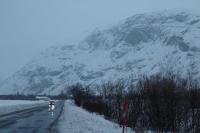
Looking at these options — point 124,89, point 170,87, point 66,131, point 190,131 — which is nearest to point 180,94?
point 170,87

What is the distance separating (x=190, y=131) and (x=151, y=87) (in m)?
4.19

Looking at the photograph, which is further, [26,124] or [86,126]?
[26,124]

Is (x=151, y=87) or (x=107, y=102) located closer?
(x=151, y=87)

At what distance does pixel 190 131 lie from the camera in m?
29.0

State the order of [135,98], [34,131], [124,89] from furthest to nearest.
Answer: [124,89] < [135,98] < [34,131]

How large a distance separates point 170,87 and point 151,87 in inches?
67.4

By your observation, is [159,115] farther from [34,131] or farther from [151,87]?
[34,131]

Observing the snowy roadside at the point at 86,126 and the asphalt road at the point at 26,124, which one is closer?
the asphalt road at the point at 26,124

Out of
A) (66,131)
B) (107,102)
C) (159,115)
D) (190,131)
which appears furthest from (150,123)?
(107,102)

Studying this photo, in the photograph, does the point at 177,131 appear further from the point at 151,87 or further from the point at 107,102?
the point at 107,102

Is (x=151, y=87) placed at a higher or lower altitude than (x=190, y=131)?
higher

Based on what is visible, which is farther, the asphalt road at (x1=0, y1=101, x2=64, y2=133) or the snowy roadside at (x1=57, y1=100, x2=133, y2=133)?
the snowy roadside at (x1=57, y1=100, x2=133, y2=133)

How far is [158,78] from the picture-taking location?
1205 inches

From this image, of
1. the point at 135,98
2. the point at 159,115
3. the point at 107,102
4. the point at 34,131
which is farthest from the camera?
the point at 107,102
